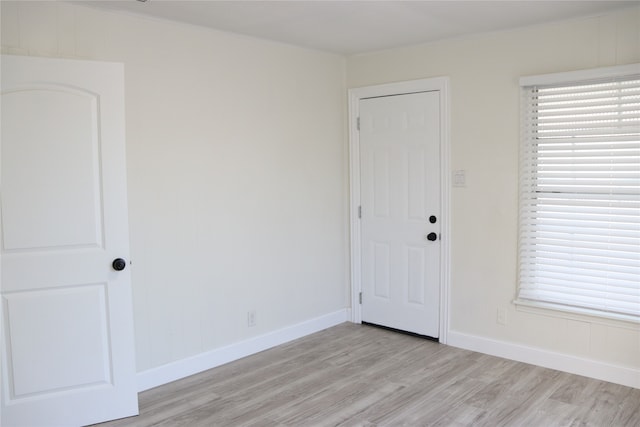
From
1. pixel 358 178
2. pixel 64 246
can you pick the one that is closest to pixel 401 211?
pixel 358 178

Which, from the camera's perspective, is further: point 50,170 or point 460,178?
point 460,178

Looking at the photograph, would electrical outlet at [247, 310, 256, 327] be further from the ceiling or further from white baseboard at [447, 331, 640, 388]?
the ceiling

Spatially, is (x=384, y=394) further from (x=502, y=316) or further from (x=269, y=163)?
(x=269, y=163)

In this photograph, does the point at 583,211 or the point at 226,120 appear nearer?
the point at 583,211

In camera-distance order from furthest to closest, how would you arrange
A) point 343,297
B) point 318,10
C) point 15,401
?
point 343,297
point 318,10
point 15,401

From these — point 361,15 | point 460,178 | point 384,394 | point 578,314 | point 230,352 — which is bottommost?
point 384,394

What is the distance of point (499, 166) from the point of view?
4.01 meters

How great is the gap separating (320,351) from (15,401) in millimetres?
2148

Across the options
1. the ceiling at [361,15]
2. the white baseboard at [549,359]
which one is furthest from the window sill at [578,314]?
the ceiling at [361,15]

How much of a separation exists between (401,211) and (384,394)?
5.42 ft

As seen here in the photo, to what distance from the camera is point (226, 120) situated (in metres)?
3.96

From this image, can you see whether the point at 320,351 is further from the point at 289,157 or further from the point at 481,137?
the point at 481,137

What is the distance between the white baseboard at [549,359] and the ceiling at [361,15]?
232cm

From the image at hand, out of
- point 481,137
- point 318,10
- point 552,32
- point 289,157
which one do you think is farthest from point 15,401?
point 552,32
